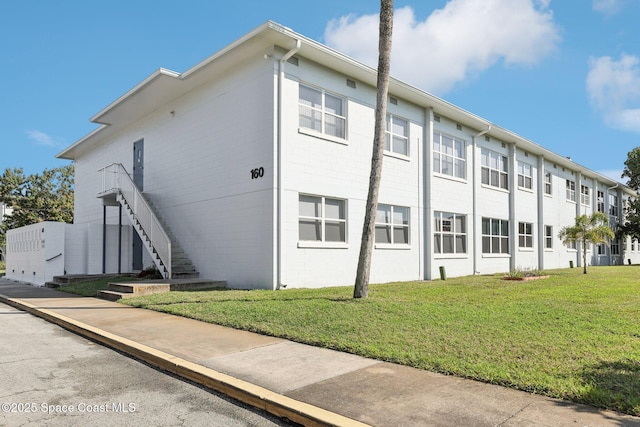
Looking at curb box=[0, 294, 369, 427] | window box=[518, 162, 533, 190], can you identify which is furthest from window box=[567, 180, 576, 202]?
curb box=[0, 294, 369, 427]

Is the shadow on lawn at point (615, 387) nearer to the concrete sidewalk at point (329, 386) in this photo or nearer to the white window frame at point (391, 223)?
the concrete sidewalk at point (329, 386)

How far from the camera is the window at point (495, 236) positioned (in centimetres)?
2161

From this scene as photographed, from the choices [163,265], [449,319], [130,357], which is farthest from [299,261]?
[130,357]

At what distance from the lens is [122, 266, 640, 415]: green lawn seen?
15.4ft

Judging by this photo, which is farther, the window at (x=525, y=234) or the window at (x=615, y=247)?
the window at (x=615, y=247)

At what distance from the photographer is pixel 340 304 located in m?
9.45

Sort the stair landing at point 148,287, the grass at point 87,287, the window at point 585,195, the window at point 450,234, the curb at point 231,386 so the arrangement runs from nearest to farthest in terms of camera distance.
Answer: the curb at point 231,386 → the stair landing at point 148,287 → the grass at point 87,287 → the window at point 450,234 → the window at point 585,195

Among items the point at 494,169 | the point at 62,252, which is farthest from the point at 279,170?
the point at 494,169

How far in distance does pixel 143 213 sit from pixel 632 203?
1444 inches

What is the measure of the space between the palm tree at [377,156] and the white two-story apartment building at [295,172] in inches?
114

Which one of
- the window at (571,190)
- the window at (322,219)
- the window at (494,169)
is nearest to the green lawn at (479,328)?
the window at (322,219)

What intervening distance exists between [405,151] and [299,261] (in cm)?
671

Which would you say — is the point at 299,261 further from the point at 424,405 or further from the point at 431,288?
the point at 424,405

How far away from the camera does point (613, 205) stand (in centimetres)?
3784
